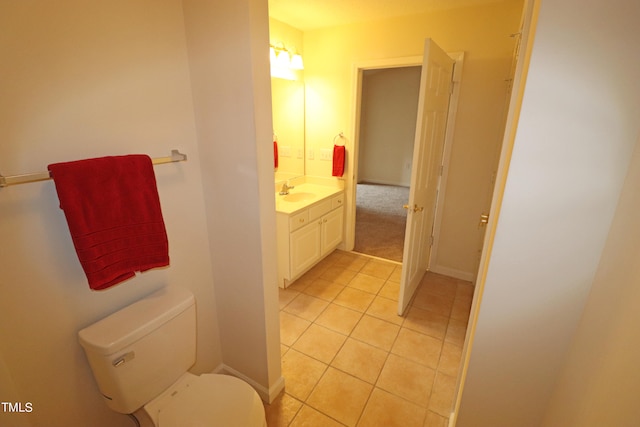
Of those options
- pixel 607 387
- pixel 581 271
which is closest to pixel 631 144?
pixel 581 271

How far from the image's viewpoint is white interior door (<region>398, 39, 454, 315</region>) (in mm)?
1933

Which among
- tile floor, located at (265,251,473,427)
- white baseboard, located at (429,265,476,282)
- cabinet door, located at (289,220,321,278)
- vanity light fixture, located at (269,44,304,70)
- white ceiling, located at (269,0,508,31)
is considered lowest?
tile floor, located at (265,251,473,427)

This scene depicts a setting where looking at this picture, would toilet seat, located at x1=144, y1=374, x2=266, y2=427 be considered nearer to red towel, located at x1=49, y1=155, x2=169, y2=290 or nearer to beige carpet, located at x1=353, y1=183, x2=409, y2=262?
red towel, located at x1=49, y1=155, x2=169, y2=290

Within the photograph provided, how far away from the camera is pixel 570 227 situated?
0.83m

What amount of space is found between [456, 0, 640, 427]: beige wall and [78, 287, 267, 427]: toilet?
3.35 feet

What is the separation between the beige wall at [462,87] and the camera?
2334 millimetres

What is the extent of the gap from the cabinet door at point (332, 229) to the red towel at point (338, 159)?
1.39 ft

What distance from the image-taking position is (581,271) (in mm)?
854

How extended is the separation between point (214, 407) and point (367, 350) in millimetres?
1188

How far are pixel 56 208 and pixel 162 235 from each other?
0.34m

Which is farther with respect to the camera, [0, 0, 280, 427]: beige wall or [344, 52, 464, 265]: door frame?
[344, 52, 464, 265]: door frame

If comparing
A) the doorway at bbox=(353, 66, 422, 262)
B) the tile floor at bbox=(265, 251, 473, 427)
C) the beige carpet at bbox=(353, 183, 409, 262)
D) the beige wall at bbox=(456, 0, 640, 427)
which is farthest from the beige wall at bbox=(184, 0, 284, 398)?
the doorway at bbox=(353, 66, 422, 262)

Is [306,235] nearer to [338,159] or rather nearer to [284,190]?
[284,190]

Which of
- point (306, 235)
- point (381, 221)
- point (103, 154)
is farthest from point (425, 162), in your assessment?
point (381, 221)
